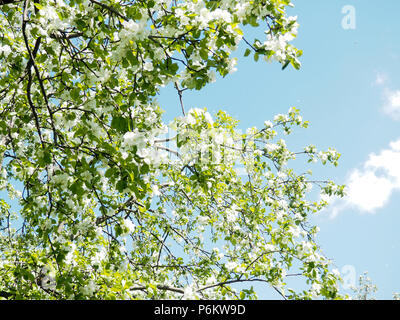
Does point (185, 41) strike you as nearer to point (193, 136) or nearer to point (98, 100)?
point (193, 136)

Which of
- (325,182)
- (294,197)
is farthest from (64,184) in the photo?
(325,182)

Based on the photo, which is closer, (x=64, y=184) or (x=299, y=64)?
(x=299, y=64)

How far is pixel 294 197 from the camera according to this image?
6.48 meters

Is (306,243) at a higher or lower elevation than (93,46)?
lower

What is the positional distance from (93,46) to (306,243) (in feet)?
10.6

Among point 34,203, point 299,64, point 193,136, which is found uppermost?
point 299,64

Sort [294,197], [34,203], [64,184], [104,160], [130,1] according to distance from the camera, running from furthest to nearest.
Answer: [294,197]
[130,1]
[34,203]
[64,184]
[104,160]

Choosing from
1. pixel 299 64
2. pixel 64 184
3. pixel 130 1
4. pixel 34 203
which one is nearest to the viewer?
pixel 299 64

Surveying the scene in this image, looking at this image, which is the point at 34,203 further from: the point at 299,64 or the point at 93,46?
the point at 299,64

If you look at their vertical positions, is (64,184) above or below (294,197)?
below

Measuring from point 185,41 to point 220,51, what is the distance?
0.32 metres

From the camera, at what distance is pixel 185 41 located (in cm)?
280
